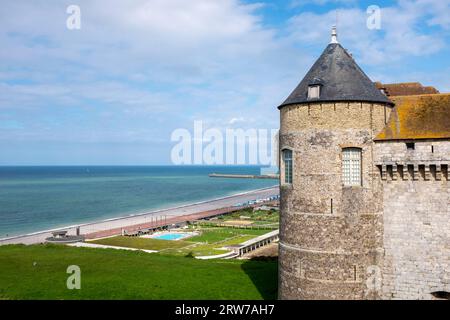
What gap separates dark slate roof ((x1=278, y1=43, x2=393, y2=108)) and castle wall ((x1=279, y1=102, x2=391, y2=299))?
39 centimetres

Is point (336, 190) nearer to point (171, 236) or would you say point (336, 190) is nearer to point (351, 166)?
point (351, 166)

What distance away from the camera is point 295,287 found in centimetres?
1947

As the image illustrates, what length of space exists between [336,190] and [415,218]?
11.9 feet

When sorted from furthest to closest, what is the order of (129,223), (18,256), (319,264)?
(129,223) < (18,256) < (319,264)

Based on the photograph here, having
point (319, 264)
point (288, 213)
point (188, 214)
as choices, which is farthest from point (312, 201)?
point (188, 214)

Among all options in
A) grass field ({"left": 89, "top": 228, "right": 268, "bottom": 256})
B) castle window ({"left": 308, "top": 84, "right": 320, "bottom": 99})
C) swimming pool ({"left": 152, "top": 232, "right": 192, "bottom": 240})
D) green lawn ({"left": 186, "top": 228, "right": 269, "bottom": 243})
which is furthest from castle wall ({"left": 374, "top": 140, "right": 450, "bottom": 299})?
swimming pool ({"left": 152, "top": 232, "right": 192, "bottom": 240})

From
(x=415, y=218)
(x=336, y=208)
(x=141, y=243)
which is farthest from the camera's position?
(x=141, y=243)

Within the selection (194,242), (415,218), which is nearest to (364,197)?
(415,218)

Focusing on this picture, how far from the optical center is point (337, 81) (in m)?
19.2

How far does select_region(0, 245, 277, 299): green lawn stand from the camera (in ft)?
76.5

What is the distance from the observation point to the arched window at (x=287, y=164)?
66.1 feet

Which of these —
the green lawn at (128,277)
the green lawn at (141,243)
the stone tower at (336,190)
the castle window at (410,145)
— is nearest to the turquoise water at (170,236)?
the green lawn at (141,243)

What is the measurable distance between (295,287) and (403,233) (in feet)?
17.8
